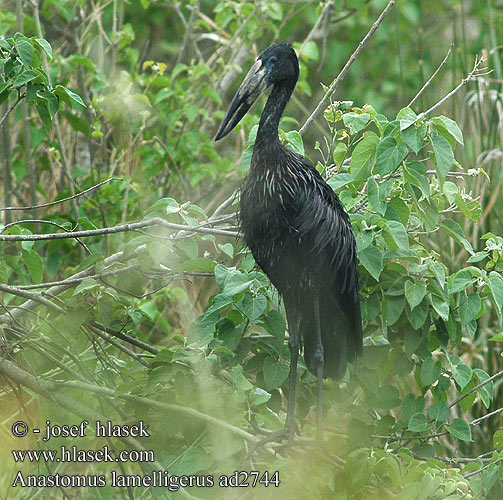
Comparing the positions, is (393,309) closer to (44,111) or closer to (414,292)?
(414,292)

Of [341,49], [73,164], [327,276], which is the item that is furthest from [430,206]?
[341,49]

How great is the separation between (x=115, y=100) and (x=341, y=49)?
4.23m

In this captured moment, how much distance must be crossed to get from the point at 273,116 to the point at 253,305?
0.86 meters

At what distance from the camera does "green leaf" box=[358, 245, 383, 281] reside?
3020mm

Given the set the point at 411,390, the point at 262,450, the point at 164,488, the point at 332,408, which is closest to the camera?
the point at 164,488

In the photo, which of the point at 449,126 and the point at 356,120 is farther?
the point at 356,120

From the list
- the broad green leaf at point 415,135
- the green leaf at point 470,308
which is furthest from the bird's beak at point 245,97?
the green leaf at point 470,308

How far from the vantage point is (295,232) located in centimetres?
335

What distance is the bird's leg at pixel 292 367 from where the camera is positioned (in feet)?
11.0

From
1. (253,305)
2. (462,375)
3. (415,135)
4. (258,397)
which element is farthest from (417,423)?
(415,135)

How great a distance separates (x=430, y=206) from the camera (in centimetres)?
309

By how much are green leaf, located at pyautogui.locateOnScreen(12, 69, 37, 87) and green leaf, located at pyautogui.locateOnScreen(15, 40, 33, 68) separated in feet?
0.08

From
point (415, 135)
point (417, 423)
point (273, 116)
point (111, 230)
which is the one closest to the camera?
point (111, 230)

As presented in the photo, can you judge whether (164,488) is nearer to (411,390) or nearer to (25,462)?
(25,462)
